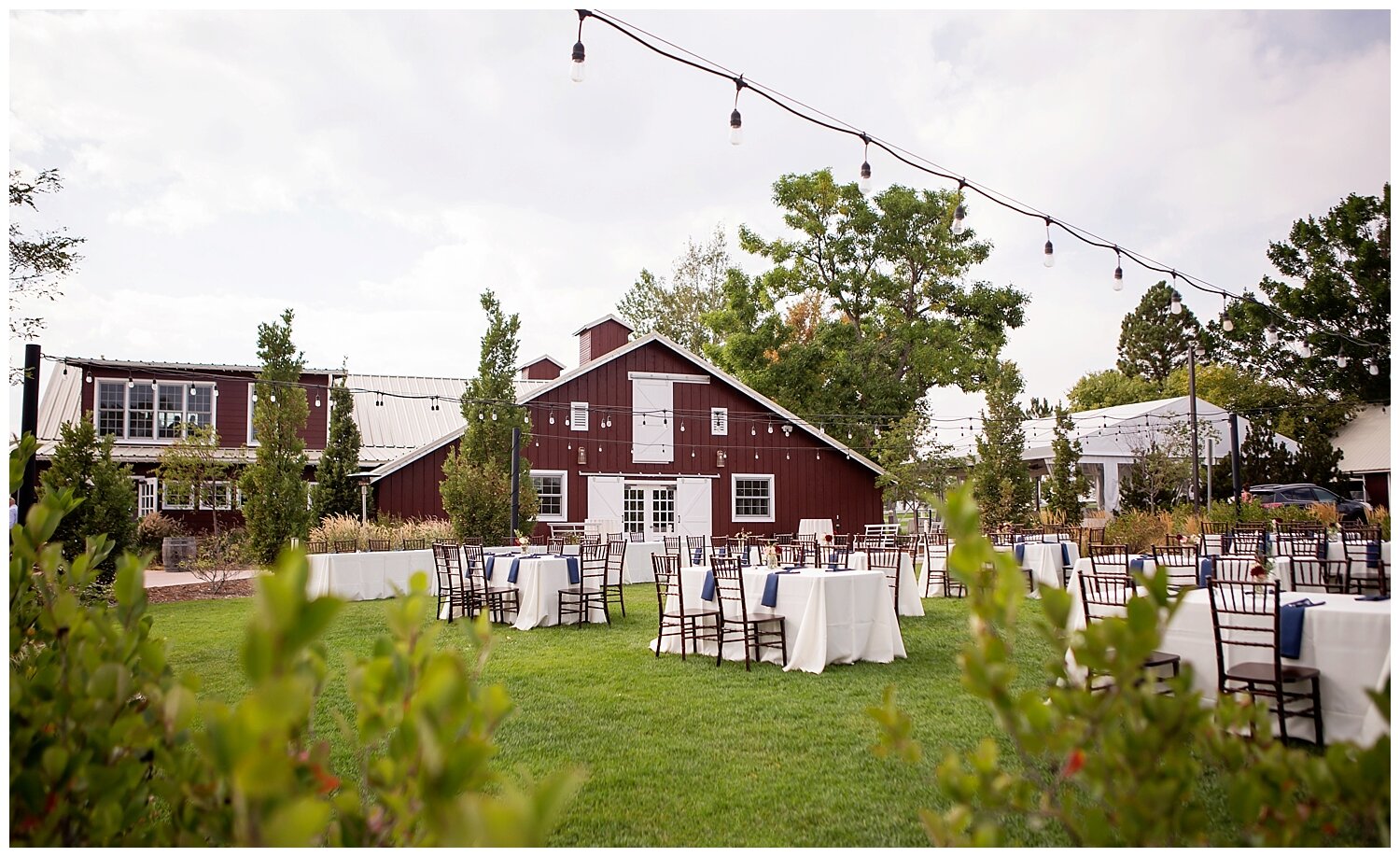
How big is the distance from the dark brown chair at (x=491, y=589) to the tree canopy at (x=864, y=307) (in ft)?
56.6

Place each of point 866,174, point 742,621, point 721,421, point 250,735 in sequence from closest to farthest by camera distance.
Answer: point 250,735 → point 866,174 → point 742,621 → point 721,421

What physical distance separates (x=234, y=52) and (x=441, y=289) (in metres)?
15.6

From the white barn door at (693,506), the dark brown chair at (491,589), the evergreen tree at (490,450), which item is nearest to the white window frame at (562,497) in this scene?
the white barn door at (693,506)

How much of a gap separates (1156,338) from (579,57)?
5260cm

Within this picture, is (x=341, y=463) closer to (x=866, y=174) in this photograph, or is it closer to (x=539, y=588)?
(x=539, y=588)

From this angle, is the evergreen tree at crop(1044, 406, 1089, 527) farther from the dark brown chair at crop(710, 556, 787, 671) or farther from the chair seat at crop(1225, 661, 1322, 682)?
the chair seat at crop(1225, 661, 1322, 682)

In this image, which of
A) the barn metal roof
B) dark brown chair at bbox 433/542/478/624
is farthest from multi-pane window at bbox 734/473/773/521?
the barn metal roof

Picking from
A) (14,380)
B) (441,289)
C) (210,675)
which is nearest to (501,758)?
(210,675)

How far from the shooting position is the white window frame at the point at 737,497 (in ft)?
76.4

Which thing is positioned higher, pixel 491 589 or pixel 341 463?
pixel 341 463

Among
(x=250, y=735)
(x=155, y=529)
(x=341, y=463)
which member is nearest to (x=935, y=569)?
(x=250, y=735)

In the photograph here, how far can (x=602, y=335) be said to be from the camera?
82.8 feet

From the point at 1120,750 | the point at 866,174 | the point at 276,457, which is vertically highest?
the point at 866,174

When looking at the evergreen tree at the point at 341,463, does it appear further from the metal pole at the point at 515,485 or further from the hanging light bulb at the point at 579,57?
the hanging light bulb at the point at 579,57
